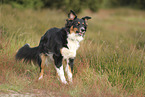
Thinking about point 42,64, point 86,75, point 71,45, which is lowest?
point 86,75

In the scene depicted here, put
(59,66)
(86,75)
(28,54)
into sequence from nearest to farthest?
(59,66)
(86,75)
(28,54)

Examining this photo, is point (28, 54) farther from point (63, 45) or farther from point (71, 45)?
point (71, 45)

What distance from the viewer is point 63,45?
432 centimetres

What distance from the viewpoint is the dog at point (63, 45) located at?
4211mm

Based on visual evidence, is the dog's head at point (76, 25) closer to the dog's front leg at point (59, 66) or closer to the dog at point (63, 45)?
the dog at point (63, 45)

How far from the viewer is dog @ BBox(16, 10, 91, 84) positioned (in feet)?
13.8

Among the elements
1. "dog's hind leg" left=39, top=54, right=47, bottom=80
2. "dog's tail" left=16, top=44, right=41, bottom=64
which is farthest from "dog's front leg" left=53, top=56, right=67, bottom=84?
"dog's tail" left=16, top=44, right=41, bottom=64

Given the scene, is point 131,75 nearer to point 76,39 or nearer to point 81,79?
point 81,79

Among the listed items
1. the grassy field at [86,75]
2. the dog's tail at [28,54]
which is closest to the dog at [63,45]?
the dog's tail at [28,54]

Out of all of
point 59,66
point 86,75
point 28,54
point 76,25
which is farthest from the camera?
point 28,54

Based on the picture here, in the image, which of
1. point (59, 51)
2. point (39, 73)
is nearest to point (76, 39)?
point (59, 51)

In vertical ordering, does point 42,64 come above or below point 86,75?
above

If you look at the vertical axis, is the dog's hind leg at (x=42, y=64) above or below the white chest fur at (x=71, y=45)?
below

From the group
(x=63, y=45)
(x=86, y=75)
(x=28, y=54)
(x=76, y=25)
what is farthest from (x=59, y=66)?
(x=28, y=54)
